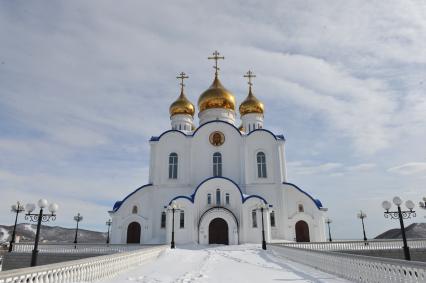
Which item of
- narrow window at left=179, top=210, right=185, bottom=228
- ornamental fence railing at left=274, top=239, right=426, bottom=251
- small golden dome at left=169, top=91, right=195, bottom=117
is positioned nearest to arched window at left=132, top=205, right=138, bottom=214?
narrow window at left=179, top=210, right=185, bottom=228

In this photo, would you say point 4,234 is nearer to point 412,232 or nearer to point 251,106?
point 251,106

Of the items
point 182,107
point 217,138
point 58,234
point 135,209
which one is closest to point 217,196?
point 217,138

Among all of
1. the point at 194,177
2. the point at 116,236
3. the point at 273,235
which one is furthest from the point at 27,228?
Answer: the point at 273,235

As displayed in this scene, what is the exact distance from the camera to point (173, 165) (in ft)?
90.2

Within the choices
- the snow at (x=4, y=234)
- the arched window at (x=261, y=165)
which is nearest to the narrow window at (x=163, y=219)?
the arched window at (x=261, y=165)

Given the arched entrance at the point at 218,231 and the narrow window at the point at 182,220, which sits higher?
the narrow window at the point at 182,220

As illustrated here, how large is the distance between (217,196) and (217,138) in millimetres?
5820

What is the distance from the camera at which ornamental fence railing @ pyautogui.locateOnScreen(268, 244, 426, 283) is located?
18.1 ft

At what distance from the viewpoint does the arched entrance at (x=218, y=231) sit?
A: 23.1 m

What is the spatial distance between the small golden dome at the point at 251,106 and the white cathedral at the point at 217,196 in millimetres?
4913

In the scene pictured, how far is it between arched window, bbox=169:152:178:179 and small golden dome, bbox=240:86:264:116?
915cm

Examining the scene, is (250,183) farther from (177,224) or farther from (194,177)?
(177,224)

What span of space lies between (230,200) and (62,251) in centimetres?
1166

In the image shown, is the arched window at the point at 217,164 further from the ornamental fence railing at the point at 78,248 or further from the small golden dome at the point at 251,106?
Answer: the ornamental fence railing at the point at 78,248
